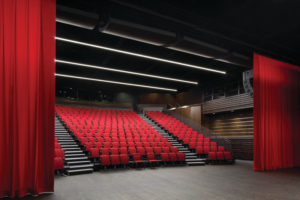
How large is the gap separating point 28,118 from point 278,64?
8261mm

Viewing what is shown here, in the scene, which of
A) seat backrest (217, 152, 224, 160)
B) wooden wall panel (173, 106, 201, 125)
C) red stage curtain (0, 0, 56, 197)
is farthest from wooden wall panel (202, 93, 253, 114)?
red stage curtain (0, 0, 56, 197)

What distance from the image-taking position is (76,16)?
5.15 meters

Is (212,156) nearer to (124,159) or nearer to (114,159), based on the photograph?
(124,159)

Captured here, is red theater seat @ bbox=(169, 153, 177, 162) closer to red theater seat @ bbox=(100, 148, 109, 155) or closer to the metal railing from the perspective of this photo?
red theater seat @ bbox=(100, 148, 109, 155)

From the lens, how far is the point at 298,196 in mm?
4297

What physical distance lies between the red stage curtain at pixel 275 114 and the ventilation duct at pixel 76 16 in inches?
219

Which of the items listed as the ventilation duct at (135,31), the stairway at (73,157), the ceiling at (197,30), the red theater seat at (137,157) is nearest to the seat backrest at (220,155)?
the red theater seat at (137,157)

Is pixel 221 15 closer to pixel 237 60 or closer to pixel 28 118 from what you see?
pixel 237 60

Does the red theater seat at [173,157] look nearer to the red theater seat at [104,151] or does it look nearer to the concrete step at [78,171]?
the red theater seat at [104,151]

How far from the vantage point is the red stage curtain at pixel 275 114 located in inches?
305

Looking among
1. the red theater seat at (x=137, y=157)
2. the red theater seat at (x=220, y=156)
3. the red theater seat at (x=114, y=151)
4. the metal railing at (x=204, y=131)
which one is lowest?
the red theater seat at (x=220, y=156)

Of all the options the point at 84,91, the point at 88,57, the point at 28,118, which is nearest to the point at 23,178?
the point at 28,118

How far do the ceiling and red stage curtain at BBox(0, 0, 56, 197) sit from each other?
150 centimetres

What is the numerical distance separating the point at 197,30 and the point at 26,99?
516 cm
